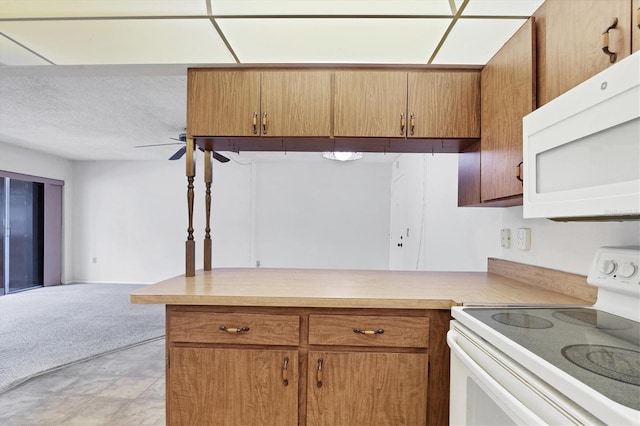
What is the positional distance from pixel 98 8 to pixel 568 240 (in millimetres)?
2468

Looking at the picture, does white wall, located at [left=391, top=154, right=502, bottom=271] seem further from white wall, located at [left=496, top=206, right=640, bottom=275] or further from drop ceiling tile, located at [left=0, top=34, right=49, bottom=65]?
drop ceiling tile, located at [left=0, top=34, right=49, bottom=65]

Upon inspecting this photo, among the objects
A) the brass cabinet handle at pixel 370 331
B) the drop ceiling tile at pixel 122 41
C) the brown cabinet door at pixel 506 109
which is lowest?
the brass cabinet handle at pixel 370 331

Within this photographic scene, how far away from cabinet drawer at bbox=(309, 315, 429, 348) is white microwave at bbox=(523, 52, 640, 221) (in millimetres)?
604

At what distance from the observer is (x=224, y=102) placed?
1.74 meters

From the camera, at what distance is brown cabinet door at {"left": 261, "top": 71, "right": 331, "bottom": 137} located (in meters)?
1.73

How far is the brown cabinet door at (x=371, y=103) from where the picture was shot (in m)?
1.72

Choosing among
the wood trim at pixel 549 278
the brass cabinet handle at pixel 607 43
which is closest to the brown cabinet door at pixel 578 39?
the brass cabinet handle at pixel 607 43

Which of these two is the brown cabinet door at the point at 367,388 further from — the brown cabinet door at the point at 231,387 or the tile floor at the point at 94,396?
the tile floor at the point at 94,396

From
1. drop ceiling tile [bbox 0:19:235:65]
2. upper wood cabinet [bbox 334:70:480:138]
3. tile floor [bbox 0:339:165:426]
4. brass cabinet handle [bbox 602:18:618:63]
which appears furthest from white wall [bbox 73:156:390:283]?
brass cabinet handle [bbox 602:18:618:63]

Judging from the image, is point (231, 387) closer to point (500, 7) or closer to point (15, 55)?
point (500, 7)

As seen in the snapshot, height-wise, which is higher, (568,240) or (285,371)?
(568,240)

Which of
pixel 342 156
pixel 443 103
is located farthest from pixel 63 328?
pixel 443 103

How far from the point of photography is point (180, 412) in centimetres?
135

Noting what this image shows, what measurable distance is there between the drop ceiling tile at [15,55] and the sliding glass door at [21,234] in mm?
3915
